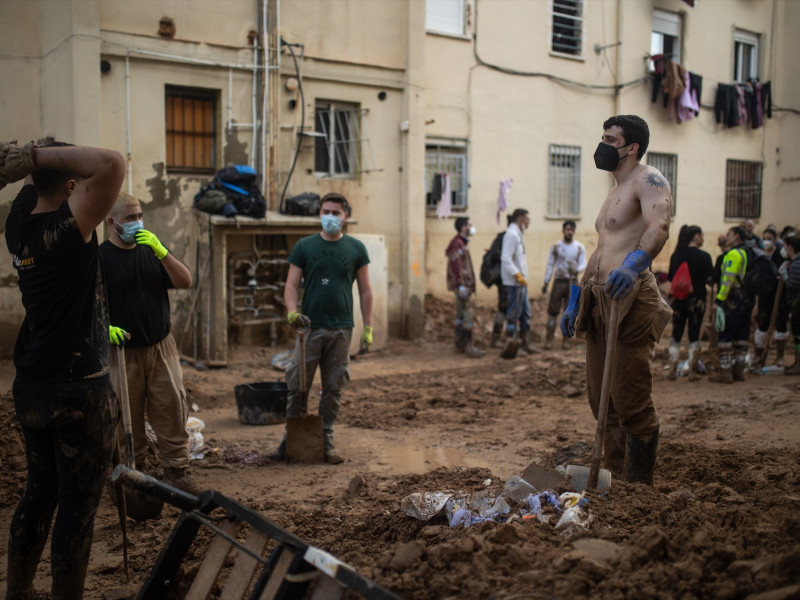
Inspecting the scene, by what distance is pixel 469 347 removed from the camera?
12.2m

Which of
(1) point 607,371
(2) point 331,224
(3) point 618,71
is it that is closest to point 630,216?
(1) point 607,371

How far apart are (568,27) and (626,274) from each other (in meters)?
14.7

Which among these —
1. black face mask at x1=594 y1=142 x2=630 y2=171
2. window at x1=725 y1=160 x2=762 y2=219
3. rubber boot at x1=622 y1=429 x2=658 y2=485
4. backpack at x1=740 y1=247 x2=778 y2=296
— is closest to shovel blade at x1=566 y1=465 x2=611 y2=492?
rubber boot at x1=622 y1=429 x2=658 y2=485

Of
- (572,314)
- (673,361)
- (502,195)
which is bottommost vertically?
(673,361)

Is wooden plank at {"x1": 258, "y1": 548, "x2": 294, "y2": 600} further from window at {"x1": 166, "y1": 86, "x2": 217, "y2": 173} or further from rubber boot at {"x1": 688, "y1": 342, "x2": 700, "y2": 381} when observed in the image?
window at {"x1": 166, "y1": 86, "x2": 217, "y2": 173}

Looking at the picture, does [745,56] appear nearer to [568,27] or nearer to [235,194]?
[568,27]

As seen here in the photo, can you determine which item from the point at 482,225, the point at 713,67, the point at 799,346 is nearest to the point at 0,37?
the point at 482,225

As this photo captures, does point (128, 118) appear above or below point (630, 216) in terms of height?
above

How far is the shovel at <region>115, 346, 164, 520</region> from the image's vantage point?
4.46 meters

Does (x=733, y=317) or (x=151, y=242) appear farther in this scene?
(x=733, y=317)

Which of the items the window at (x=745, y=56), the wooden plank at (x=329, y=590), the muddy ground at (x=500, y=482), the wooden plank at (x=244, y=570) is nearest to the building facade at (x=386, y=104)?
the window at (x=745, y=56)

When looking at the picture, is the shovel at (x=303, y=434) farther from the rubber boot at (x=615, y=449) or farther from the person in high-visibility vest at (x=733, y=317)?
the person in high-visibility vest at (x=733, y=317)

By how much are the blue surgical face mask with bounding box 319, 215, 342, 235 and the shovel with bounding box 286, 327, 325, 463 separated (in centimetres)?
87

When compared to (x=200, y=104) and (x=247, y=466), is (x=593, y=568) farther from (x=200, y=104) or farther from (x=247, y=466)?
(x=200, y=104)
